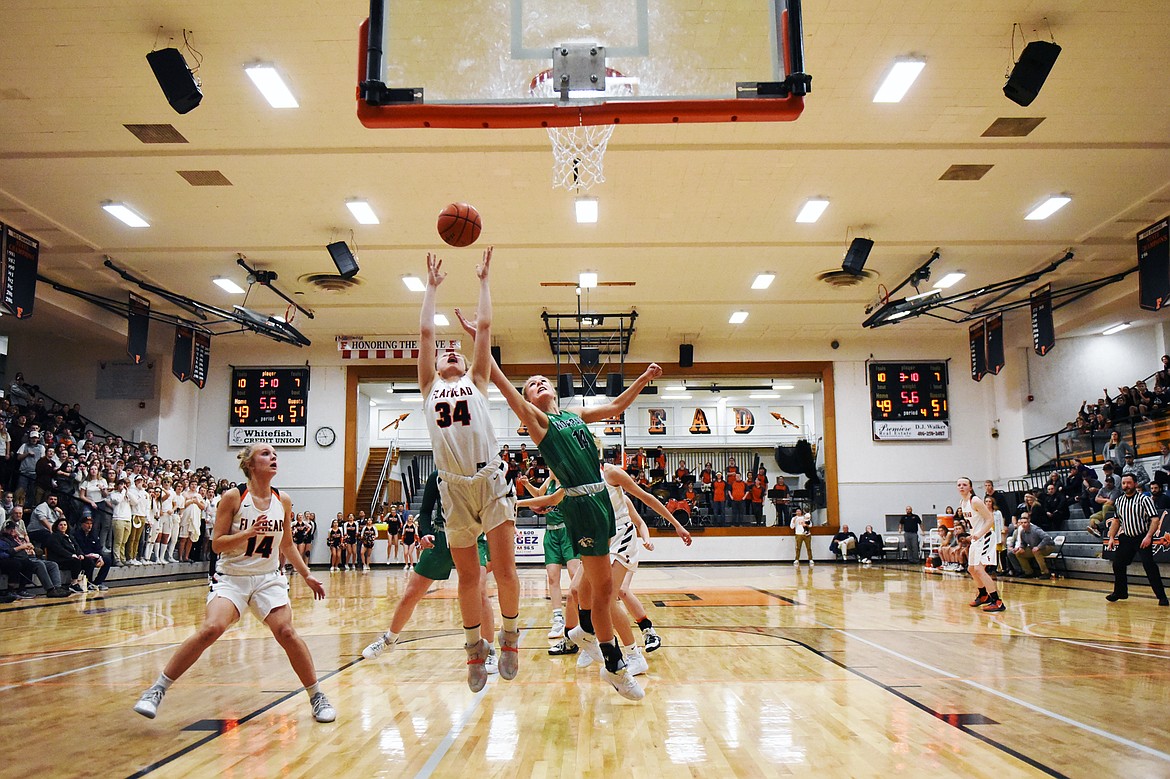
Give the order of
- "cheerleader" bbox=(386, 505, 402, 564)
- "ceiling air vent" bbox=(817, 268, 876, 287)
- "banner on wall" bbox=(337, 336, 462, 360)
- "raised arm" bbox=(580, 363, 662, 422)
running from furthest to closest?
"cheerleader" bbox=(386, 505, 402, 564)
"banner on wall" bbox=(337, 336, 462, 360)
"ceiling air vent" bbox=(817, 268, 876, 287)
"raised arm" bbox=(580, 363, 662, 422)

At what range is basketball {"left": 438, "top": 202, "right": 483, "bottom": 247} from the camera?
589 cm

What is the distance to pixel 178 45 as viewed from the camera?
10.1 meters

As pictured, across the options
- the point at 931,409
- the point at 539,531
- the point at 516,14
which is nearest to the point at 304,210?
the point at 516,14

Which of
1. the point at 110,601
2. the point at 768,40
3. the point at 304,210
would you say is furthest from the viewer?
the point at 304,210

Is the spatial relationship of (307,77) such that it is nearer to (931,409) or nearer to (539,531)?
(539,531)

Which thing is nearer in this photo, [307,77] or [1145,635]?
[1145,635]

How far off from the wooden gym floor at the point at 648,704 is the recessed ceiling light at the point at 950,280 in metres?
10.6

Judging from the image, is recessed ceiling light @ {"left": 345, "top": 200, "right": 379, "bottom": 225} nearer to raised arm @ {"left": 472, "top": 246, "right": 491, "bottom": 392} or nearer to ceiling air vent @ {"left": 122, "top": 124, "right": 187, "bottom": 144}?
ceiling air vent @ {"left": 122, "top": 124, "right": 187, "bottom": 144}

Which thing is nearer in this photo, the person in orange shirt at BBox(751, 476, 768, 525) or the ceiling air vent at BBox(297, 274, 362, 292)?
the ceiling air vent at BBox(297, 274, 362, 292)

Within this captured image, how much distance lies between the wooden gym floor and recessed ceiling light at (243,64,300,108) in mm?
6807

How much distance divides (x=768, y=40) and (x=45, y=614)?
455 inches

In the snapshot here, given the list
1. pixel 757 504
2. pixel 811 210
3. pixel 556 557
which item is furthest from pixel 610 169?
pixel 757 504

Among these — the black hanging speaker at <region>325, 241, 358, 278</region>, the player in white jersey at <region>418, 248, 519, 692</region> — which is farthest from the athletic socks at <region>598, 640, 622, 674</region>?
the black hanging speaker at <region>325, 241, 358, 278</region>

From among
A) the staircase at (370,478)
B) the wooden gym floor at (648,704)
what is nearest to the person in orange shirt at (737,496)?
the staircase at (370,478)
